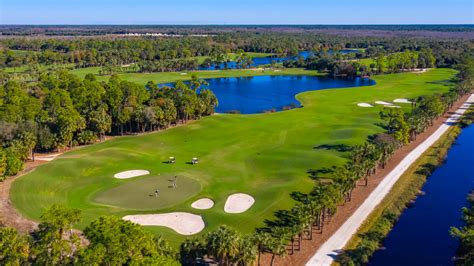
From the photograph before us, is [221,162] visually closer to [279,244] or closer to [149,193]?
[149,193]

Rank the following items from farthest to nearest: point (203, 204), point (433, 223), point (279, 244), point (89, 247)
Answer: point (203, 204), point (433, 223), point (279, 244), point (89, 247)

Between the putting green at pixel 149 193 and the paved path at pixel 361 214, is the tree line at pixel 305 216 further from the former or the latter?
the putting green at pixel 149 193

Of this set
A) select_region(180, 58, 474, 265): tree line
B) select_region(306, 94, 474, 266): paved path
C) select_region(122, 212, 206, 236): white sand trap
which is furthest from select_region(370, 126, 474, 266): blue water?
select_region(122, 212, 206, 236): white sand trap

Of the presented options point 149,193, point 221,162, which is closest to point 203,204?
point 149,193

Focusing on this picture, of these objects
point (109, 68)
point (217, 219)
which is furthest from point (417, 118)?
point (109, 68)

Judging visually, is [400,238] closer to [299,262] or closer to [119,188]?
[299,262]

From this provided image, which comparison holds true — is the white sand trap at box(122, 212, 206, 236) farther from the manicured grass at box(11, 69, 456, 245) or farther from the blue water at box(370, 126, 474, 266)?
the blue water at box(370, 126, 474, 266)
